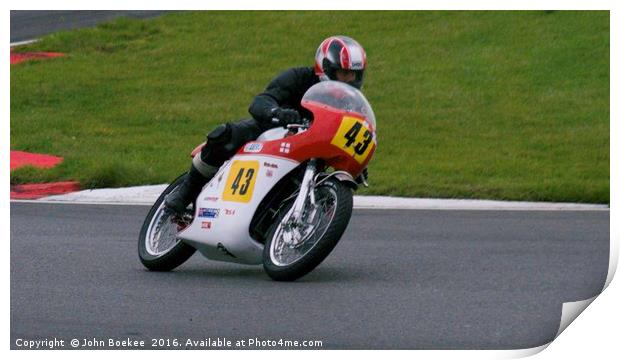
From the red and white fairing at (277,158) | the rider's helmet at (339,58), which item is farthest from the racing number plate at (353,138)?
the rider's helmet at (339,58)

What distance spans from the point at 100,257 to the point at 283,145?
1.99 meters

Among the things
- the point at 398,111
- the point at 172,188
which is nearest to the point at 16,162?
the point at 398,111

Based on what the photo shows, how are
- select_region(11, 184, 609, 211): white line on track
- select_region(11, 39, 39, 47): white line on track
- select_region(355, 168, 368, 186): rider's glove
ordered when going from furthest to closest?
1. select_region(11, 39, 39, 47): white line on track
2. select_region(11, 184, 609, 211): white line on track
3. select_region(355, 168, 368, 186): rider's glove

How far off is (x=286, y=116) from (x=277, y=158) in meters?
0.27

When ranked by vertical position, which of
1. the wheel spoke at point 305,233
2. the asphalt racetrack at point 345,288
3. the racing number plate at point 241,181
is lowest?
the asphalt racetrack at point 345,288

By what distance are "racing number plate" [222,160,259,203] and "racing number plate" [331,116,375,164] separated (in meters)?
0.55

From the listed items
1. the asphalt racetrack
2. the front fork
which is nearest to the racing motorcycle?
the front fork

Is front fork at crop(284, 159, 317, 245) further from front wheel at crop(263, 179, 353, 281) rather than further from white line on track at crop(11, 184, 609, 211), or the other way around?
white line on track at crop(11, 184, 609, 211)

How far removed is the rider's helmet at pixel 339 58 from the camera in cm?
839

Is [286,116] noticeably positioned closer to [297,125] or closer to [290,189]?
[297,125]

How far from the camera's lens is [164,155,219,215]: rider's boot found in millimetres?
8703

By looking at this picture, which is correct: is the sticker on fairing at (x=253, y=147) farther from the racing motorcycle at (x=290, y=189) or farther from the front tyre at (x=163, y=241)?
the front tyre at (x=163, y=241)

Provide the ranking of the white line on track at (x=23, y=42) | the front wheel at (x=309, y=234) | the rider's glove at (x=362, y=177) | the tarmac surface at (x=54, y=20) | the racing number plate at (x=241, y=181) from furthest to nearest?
the tarmac surface at (x=54, y=20), the white line on track at (x=23, y=42), the rider's glove at (x=362, y=177), the racing number plate at (x=241, y=181), the front wheel at (x=309, y=234)

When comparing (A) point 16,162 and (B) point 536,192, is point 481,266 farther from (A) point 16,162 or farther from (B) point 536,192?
(A) point 16,162
